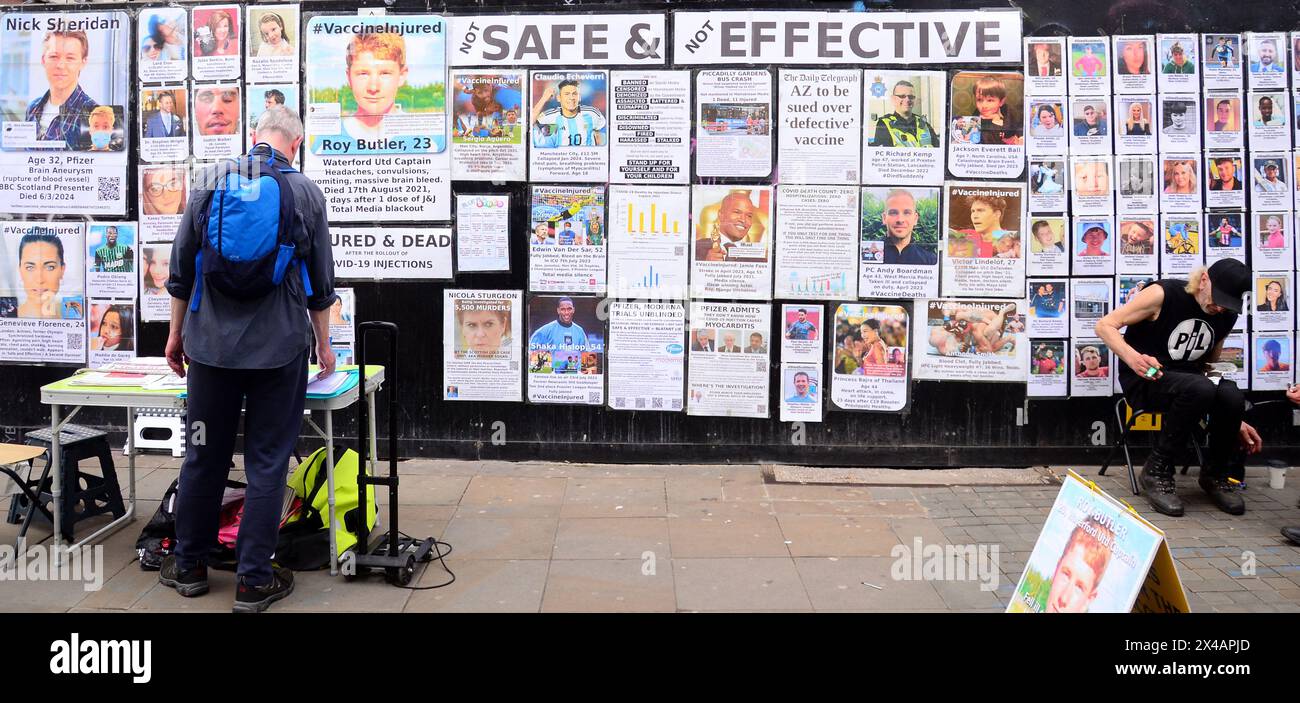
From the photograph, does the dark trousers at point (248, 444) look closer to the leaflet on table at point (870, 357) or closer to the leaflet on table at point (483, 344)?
the leaflet on table at point (483, 344)

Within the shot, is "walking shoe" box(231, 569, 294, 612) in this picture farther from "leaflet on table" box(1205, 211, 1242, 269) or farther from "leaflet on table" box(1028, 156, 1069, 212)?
"leaflet on table" box(1205, 211, 1242, 269)

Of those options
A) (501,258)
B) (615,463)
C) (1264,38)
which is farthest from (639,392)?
(1264,38)

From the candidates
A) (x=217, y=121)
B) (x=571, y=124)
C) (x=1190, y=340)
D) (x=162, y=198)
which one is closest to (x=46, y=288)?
(x=162, y=198)

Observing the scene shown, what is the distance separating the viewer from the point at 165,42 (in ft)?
22.9

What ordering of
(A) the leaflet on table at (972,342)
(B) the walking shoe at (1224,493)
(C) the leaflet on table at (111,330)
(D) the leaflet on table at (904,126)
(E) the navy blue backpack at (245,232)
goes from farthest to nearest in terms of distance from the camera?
(C) the leaflet on table at (111,330) < (A) the leaflet on table at (972,342) < (D) the leaflet on table at (904,126) < (B) the walking shoe at (1224,493) < (E) the navy blue backpack at (245,232)

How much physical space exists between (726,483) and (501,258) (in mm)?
2154

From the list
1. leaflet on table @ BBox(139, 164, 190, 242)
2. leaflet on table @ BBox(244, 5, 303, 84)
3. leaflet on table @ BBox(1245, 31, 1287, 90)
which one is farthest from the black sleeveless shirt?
leaflet on table @ BBox(139, 164, 190, 242)

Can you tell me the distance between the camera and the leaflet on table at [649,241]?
22.3 ft

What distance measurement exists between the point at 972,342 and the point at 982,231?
75cm

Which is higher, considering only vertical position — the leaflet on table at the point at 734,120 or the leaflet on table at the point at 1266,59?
the leaflet on table at the point at 1266,59

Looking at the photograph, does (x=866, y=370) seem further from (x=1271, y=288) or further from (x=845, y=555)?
(x=1271, y=288)

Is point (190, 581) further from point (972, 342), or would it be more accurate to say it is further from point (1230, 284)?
point (1230, 284)

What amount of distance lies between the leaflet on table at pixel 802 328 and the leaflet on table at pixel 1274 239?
119 inches

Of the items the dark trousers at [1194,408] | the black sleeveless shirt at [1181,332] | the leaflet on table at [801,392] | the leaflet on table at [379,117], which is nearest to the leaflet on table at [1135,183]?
the black sleeveless shirt at [1181,332]
